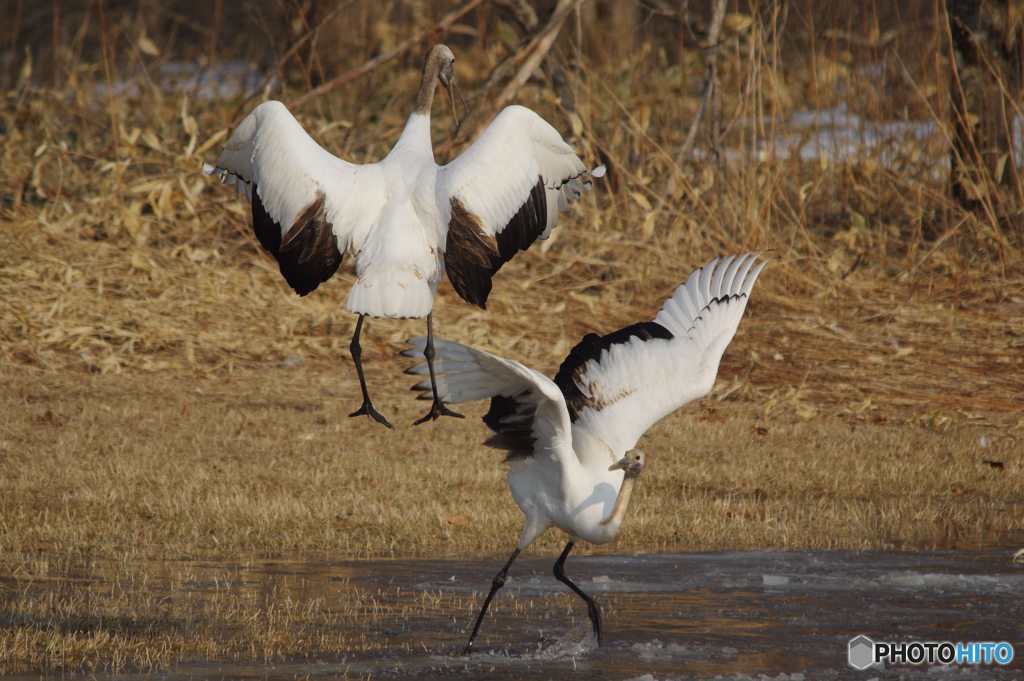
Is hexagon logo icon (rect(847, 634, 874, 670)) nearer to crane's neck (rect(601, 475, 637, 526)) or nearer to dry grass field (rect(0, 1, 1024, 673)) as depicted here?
crane's neck (rect(601, 475, 637, 526))

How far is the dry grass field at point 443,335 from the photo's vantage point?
7.06 meters

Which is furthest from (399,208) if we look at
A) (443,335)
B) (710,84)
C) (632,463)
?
(710,84)

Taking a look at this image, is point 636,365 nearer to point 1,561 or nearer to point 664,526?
point 664,526

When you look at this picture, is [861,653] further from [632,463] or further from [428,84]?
[428,84]

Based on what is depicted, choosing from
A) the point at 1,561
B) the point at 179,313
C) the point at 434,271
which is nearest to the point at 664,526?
the point at 434,271

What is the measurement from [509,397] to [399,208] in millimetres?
967

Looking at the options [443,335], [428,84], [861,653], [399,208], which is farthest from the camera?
[443,335]

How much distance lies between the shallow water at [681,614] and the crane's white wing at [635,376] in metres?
0.72

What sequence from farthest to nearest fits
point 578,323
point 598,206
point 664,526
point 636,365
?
point 598,206, point 578,323, point 664,526, point 636,365

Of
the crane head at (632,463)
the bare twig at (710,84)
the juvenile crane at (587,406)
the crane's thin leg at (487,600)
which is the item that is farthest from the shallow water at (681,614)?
the bare twig at (710,84)

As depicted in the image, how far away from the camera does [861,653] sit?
5234 millimetres

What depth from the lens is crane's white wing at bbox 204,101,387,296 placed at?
6.05 meters

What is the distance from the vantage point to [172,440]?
29.1ft

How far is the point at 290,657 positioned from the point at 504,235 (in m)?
2.10
